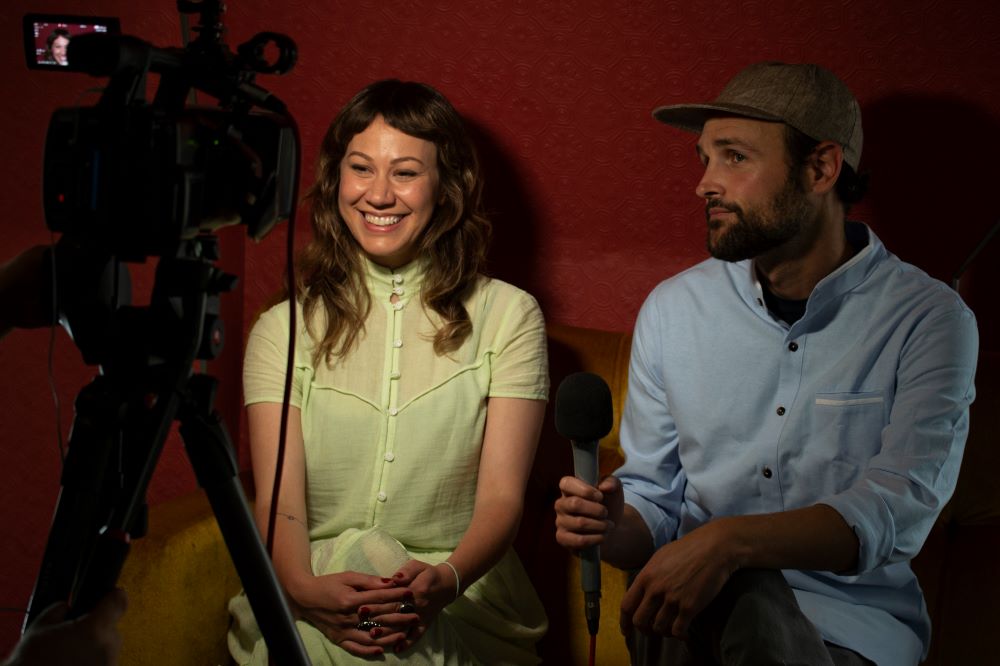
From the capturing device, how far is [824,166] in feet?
5.94

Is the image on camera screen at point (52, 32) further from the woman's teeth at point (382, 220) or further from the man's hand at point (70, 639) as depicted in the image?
the man's hand at point (70, 639)

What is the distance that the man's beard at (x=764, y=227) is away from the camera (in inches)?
70.0

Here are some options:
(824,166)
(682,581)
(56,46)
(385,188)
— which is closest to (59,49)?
(56,46)

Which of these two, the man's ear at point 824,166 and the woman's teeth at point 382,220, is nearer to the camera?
the man's ear at point 824,166

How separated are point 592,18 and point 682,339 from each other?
2.87 feet

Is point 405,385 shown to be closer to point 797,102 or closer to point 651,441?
point 651,441

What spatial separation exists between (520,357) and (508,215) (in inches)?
22.3

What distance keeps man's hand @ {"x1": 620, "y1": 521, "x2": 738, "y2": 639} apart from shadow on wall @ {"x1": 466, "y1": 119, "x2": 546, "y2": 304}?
1142 millimetres

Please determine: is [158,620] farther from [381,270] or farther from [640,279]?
[640,279]

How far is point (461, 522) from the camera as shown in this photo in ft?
6.37

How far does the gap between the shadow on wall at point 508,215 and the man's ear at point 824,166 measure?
2.51 feet

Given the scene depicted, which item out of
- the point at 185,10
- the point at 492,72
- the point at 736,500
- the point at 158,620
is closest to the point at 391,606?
the point at 158,620

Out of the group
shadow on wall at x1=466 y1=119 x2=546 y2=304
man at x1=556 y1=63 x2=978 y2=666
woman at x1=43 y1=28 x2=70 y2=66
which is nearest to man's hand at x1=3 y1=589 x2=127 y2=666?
man at x1=556 y1=63 x2=978 y2=666

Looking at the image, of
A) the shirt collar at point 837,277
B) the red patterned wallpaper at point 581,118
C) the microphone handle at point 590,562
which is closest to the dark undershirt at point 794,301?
the shirt collar at point 837,277
